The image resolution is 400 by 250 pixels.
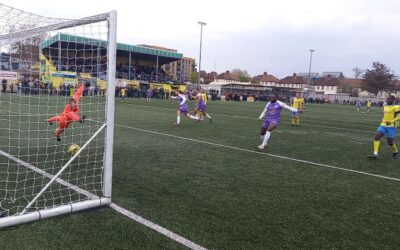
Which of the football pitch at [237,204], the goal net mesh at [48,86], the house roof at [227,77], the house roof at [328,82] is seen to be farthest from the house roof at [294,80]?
the goal net mesh at [48,86]

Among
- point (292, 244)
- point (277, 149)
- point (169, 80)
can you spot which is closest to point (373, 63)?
point (169, 80)

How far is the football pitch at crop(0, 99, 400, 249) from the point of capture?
3.80 metres

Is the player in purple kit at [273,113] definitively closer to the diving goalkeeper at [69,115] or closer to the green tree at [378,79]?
the diving goalkeeper at [69,115]

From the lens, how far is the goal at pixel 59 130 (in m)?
4.64

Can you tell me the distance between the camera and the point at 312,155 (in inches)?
373

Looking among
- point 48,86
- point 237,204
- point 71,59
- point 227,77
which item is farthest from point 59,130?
point 227,77

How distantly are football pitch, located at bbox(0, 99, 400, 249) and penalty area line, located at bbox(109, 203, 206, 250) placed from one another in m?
0.07

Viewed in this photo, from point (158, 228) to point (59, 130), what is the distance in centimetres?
592

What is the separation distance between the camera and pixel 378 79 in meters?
95.3

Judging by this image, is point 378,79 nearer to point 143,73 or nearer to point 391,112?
point 143,73

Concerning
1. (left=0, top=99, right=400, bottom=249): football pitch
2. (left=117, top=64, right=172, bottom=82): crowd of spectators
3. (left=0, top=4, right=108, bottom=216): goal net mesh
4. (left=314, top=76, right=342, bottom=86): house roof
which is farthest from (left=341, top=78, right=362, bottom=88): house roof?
(left=0, top=4, right=108, bottom=216): goal net mesh

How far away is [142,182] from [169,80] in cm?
5285

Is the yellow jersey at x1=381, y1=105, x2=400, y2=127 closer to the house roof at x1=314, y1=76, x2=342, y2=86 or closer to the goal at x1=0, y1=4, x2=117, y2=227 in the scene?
the goal at x1=0, y1=4, x2=117, y2=227

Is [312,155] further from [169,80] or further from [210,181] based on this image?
[169,80]
